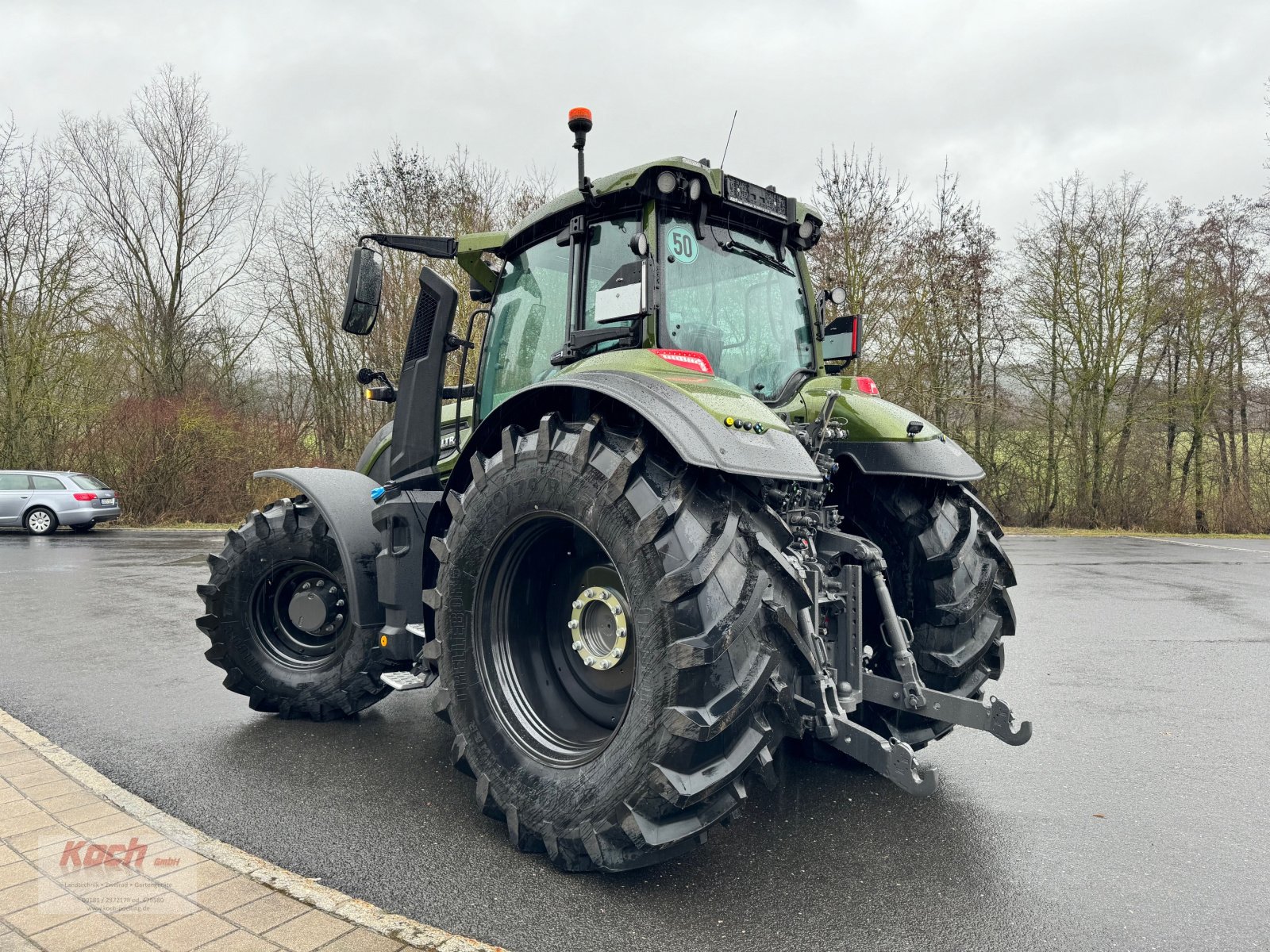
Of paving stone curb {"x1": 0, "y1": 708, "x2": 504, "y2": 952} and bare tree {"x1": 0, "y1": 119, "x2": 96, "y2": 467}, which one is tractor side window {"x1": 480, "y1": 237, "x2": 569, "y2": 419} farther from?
bare tree {"x1": 0, "y1": 119, "x2": 96, "y2": 467}

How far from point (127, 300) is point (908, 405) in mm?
21378

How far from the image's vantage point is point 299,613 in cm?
441

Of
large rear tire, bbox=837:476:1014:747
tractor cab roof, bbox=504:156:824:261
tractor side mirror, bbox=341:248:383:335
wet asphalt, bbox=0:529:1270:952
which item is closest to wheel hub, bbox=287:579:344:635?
wet asphalt, bbox=0:529:1270:952

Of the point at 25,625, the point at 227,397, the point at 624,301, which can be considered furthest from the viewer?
the point at 227,397

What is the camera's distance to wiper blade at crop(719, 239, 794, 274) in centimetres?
350

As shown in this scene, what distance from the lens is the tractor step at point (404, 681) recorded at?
3.71m

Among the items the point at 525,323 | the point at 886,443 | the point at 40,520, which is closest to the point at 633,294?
the point at 525,323

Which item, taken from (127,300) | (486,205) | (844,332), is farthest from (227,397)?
(844,332)

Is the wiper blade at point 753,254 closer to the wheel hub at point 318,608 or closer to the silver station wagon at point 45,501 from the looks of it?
the wheel hub at point 318,608

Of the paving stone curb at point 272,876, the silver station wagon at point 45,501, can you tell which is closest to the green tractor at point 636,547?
the paving stone curb at point 272,876

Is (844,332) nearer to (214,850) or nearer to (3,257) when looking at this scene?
(214,850)

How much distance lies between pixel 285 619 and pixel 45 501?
682 inches

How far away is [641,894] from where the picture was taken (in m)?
2.56

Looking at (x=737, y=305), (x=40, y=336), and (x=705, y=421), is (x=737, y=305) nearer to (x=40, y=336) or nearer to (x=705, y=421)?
(x=705, y=421)
